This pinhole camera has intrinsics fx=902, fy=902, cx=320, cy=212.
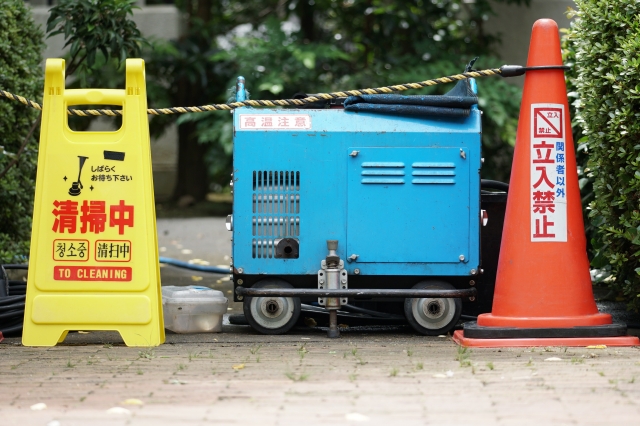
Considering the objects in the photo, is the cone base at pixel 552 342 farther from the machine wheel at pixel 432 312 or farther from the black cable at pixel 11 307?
the black cable at pixel 11 307

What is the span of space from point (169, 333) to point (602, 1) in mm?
3117

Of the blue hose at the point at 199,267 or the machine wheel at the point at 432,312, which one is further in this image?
the blue hose at the point at 199,267

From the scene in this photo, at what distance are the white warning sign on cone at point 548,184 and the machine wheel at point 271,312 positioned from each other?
4.62ft

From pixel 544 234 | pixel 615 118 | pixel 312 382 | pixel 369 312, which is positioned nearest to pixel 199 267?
pixel 369 312

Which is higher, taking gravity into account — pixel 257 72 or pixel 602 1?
pixel 257 72

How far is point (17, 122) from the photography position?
7.35 m

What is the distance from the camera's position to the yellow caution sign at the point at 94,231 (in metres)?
4.78

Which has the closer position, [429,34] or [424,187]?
[424,187]

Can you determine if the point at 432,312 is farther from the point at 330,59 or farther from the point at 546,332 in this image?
the point at 330,59

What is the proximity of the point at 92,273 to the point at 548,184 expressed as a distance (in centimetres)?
247

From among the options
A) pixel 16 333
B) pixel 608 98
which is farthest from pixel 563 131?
pixel 16 333

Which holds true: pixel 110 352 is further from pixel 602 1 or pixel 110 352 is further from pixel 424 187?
pixel 602 1

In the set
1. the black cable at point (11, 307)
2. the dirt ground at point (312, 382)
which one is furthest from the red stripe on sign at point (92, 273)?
the black cable at point (11, 307)

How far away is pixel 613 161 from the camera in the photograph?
5.00 metres
